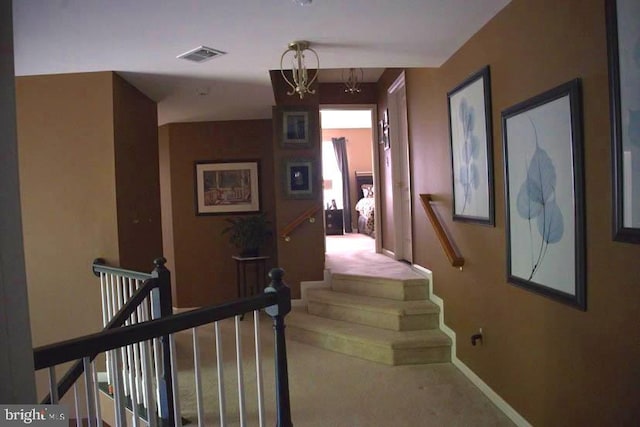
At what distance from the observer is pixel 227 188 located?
541 centimetres

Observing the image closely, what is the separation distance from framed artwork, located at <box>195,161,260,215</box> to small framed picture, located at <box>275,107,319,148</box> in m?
1.05

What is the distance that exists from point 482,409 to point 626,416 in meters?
1.10

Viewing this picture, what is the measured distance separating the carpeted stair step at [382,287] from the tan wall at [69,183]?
2131 mm

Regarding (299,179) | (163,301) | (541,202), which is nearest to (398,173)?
(299,179)

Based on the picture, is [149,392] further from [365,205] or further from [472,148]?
[365,205]

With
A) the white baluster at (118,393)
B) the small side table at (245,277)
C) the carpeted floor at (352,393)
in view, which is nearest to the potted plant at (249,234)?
the small side table at (245,277)

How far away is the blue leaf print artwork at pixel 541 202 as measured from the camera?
1.94m

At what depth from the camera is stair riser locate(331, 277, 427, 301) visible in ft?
12.2

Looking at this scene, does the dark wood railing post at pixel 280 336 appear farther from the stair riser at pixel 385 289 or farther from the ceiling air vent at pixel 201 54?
the stair riser at pixel 385 289

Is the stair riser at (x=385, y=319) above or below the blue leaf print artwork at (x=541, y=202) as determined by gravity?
below

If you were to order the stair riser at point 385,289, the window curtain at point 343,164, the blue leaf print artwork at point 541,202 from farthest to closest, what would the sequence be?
1. the window curtain at point 343,164
2. the stair riser at point 385,289
3. the blue leaf print artwork at point 541,202

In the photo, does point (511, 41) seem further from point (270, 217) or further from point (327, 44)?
point (270, 217)

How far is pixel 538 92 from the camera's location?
2.05 m

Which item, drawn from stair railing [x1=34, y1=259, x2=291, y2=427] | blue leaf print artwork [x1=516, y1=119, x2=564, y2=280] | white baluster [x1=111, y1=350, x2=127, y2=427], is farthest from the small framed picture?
white baluster [x1=111, y1=350, x2=127, y2=427]
